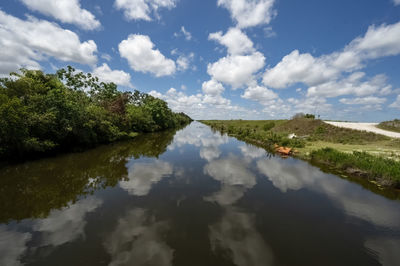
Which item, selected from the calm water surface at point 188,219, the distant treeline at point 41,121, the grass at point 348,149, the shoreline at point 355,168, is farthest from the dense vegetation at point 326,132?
the distant treeline at point 41,121

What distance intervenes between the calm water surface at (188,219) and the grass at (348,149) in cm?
266

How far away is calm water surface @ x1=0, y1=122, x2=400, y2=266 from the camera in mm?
5965

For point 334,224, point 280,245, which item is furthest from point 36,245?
point 334,224

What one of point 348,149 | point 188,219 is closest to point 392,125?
point 348,149

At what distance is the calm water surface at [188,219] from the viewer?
5.96 metres

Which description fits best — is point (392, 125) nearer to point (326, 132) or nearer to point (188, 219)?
point (326, 132)

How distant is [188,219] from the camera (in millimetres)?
8133

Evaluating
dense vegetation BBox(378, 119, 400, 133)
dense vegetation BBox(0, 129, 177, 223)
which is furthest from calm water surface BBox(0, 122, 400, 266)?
dense vegetation BBox(378, 119, 400, 133)

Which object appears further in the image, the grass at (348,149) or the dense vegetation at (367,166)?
the grass at (348,149)

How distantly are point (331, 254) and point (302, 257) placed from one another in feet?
4.08

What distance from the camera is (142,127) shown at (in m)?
50.5

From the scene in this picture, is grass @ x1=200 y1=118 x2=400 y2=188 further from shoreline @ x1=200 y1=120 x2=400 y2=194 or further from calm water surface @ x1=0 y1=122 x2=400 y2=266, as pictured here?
calm water surface @ x1=0 y1=122 x2=400 y2=266

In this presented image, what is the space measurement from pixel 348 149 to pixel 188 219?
993 inches

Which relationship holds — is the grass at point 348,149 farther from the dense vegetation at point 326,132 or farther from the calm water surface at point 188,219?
the calm water surface at point 188,219
